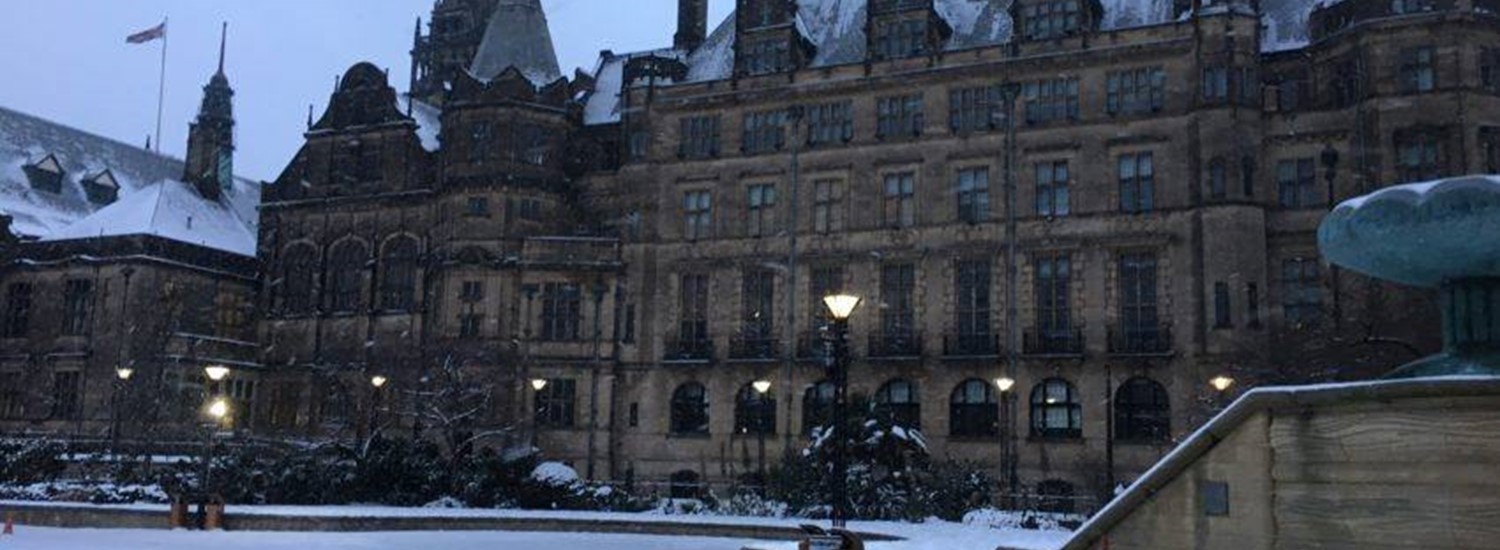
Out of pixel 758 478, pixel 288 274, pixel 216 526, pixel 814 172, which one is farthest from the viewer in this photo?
pixel 288 274

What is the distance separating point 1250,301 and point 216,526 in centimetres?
3186

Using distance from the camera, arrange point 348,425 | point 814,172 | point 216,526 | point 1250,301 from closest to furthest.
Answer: point 216,526
point 1250,301
point 814,172
point 348,425

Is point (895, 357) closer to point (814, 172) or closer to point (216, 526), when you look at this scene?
point (814, 172)

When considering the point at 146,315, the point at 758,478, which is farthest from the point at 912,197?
the point at 146,315

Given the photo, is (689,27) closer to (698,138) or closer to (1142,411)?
(698,138)

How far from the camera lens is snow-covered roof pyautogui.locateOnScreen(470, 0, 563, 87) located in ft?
193

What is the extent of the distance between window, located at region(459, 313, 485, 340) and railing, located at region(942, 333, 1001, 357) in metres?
18.2

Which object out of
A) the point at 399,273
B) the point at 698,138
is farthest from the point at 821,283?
the point at 399,273

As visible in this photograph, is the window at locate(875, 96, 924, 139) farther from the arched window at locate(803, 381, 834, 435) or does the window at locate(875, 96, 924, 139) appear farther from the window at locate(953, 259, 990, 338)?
the arched window at locate(803, 381, 834, 435)

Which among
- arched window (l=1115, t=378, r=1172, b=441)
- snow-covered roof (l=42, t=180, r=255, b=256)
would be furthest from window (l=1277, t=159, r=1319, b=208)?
snow-covered roof (l=42, t=180, r=255, b=256)

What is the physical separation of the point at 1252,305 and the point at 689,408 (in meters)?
20.8

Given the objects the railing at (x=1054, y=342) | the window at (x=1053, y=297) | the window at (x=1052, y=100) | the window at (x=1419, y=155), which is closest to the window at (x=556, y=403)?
the railing at (x=1054, y=342)

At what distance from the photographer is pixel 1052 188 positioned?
4888cm

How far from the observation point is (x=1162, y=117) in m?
47.4
